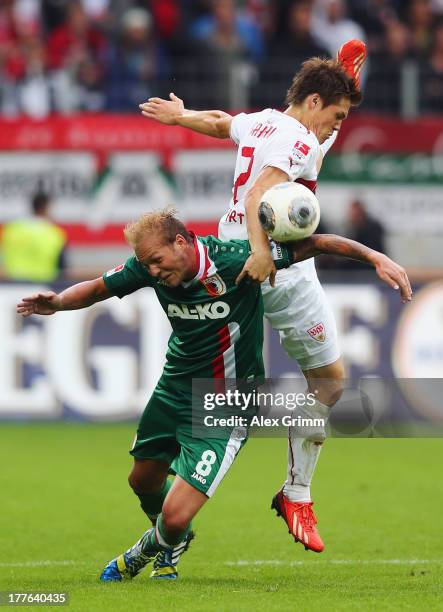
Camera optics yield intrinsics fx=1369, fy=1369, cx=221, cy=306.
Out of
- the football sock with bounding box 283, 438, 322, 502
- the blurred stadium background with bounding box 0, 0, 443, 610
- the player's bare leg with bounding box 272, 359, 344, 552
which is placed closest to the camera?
the player's bare leg with bounding box 272, 359, 344, 552

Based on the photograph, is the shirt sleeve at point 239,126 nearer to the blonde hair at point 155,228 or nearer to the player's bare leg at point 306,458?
the blonde hair at point 155,228

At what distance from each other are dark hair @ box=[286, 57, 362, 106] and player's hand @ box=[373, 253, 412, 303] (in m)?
1.32

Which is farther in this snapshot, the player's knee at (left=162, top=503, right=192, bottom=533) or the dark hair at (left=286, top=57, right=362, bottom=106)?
the dark hair at (left=286, top=57, right=362, bottom=106)

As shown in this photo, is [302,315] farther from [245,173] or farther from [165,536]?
[165,536]

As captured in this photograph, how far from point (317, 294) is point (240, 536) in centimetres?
191

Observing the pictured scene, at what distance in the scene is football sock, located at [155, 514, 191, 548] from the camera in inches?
272

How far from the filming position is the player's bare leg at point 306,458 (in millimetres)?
7562

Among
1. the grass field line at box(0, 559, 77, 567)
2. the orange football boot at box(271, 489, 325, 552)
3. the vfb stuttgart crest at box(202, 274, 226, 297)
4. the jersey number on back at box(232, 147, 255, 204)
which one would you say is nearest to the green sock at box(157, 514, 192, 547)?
the orange football boot at box(271, 489, 325, 552)

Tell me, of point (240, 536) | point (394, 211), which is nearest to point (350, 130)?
point (394, 211)

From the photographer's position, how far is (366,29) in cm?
1916

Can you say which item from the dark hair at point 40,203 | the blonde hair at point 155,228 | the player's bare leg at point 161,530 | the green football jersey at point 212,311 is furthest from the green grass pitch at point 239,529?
the dark hair at point 40,203

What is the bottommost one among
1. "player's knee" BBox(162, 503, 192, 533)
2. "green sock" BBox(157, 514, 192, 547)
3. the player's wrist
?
"green sock" BBox(157, 514, 192, 547)

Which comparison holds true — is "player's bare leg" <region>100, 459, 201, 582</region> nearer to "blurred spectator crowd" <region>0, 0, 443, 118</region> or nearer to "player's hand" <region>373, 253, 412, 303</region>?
"player's hand" <region>373, 253, 412, 303</region>

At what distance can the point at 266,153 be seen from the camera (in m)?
7.37
